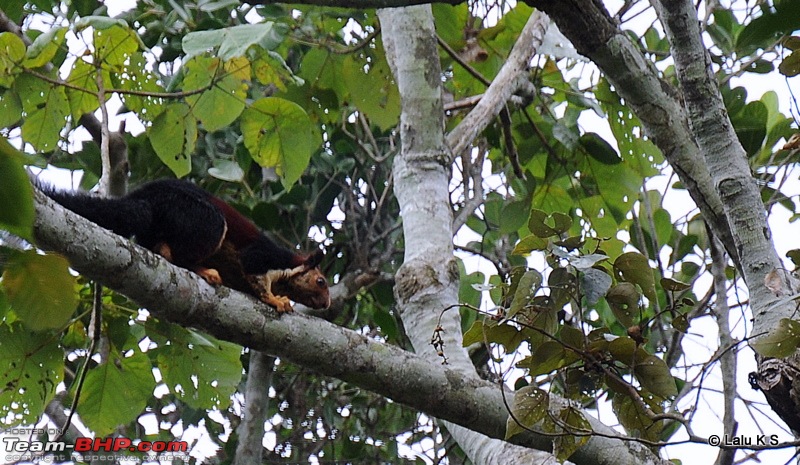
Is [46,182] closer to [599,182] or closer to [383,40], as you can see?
[383,40]

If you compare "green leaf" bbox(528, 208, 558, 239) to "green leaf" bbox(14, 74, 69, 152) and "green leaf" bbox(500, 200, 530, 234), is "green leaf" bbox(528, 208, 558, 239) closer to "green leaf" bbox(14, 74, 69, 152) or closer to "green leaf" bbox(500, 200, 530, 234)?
"green leaf" bbox(500, 200, 530, 234)

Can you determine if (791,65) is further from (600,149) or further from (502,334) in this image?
(600,149)

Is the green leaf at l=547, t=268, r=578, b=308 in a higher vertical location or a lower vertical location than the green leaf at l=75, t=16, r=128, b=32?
lower

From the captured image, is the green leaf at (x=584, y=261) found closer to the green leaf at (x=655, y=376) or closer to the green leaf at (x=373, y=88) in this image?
the green leaf at (x=655, y=376)

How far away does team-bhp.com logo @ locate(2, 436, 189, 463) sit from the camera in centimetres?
259

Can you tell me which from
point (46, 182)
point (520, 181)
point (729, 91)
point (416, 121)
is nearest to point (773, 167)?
point (729, 91)

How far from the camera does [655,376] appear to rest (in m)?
1.96

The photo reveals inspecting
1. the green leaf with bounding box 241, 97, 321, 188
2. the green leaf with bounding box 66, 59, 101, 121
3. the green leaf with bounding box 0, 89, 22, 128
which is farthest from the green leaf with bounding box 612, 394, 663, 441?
the green leaf with bounding box 0, 89, 22, 128

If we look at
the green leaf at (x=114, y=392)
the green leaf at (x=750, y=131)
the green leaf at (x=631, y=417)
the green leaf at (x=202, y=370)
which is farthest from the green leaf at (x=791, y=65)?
the green leaf at (x=114, y=392)

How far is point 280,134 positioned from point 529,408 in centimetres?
153

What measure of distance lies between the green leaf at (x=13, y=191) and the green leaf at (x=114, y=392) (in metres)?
2.30

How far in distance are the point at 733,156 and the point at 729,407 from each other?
2.23 feet

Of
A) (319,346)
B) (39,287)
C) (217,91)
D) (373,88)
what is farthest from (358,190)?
(39,287)

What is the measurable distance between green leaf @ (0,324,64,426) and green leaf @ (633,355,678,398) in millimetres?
1819
